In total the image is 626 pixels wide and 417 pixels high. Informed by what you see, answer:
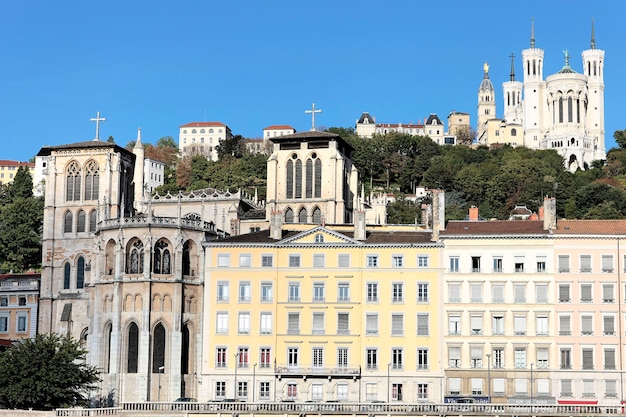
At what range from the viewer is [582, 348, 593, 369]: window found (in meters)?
64.8

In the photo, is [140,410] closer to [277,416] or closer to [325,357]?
[277,416]

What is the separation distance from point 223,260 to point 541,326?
20.7 metres

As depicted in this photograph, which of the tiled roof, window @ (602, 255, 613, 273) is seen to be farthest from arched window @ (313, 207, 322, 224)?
window @ (602, 255, 613, 273)

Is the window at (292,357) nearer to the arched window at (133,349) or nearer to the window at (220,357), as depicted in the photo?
the window at (220,357)

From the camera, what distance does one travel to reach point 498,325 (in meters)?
65.9

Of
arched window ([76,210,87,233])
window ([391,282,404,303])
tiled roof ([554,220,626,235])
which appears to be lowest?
window ([391,282,404,303])

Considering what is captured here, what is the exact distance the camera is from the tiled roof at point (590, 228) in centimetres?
6638

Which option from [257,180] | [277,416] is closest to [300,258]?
[277,416]

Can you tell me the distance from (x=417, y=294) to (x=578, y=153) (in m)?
Result: 133

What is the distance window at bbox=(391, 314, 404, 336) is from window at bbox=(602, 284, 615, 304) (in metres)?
12.6

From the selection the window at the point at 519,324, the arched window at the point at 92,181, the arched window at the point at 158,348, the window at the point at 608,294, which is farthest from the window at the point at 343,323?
the arched window at the point at 92,181

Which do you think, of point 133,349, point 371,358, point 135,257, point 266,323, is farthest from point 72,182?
point 371,358

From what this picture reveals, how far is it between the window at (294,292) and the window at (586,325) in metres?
17.9

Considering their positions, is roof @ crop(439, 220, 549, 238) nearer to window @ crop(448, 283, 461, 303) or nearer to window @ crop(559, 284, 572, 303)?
window @ crop(448, 283, 461, 303)
